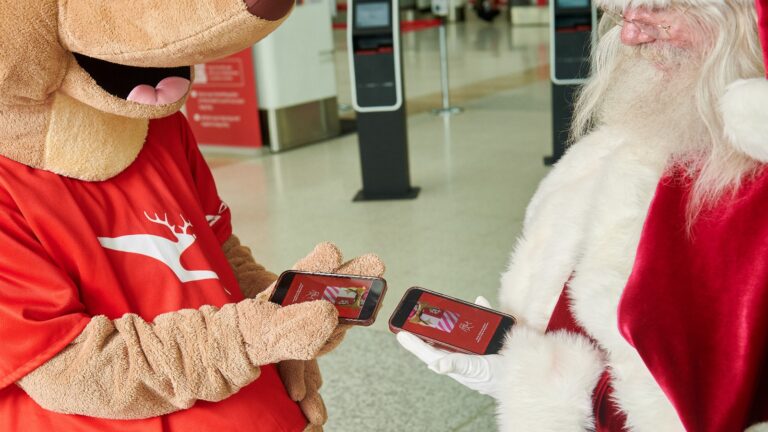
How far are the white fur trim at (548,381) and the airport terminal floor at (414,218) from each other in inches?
59.4

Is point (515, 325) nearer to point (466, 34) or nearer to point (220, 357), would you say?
point (220, 357)

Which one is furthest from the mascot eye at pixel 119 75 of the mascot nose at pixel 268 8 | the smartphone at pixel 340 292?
the smartphone at pixel 340 292

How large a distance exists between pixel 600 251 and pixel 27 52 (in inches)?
37.0

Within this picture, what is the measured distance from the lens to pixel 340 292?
4.88 ft

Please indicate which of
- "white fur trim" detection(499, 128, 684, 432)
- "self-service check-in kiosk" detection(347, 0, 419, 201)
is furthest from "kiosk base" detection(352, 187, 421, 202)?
"white fur trim" detection(499, 128, 684, 432)

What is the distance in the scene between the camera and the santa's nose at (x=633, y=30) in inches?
52.1

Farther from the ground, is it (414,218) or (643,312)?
(643,312)

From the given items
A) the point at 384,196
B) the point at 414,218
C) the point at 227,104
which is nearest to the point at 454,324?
the point at 414,218

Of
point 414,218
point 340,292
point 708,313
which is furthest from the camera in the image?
point 414,218

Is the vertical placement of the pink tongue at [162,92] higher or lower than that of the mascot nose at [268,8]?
lower

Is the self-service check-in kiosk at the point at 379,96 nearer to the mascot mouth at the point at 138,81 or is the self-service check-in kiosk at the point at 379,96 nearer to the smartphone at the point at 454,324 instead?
the smartphone at the point at 454,324

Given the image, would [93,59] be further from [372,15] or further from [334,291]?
[372,15]

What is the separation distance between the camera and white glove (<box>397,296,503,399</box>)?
1.54 metres

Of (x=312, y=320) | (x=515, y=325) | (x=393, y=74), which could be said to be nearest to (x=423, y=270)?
(x=393, y=74)
